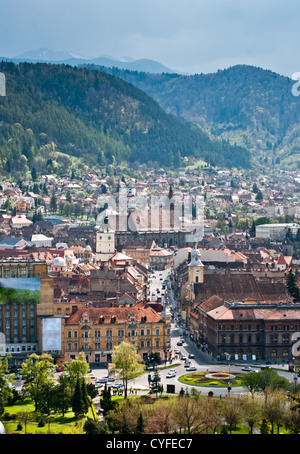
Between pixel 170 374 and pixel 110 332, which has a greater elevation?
pixel 110 332

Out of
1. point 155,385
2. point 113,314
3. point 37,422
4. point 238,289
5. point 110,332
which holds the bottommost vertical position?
point 37,422

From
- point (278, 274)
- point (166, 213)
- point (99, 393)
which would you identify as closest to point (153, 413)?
point (99, 393)

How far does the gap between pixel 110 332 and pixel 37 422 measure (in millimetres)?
18880

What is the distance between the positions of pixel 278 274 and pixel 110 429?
58.1 meters

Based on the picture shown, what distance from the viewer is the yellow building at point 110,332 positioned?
7294 cm

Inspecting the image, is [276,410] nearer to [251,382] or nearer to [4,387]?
[251,382]

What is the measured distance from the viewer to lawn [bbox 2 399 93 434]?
5241 cm

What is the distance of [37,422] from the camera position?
182ft

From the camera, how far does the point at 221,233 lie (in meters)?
178

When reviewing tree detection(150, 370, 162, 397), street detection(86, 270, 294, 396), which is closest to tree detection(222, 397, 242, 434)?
street detection(86, 270, 294, 396)

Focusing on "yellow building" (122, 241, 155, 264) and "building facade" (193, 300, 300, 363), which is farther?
"yellow building" (122, 241, 155, 264)

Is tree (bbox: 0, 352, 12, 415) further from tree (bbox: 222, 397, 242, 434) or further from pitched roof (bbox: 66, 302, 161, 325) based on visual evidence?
tree (bbox: 222, 397, 242, 434)

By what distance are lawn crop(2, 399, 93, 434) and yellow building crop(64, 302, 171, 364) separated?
13.4 m

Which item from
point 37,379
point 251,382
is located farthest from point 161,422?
point 37,379
